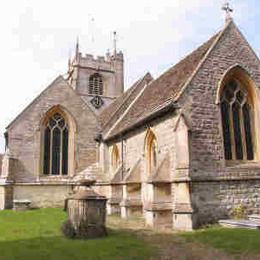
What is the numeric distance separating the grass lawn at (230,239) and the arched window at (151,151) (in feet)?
16.7

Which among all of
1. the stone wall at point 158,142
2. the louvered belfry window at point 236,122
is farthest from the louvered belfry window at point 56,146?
the louvered belfry window at point 236,122

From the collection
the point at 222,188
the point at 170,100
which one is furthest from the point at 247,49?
the point at 222,188

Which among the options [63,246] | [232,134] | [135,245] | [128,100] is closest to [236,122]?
[232,134]

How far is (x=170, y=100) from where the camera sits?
13.3 meters

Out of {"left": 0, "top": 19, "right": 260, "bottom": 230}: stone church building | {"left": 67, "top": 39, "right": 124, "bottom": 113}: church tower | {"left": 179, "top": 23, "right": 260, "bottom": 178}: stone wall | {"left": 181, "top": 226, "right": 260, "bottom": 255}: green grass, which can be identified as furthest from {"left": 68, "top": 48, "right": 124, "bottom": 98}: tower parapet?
{"left": 181, "top": 226, "right": 260, "bottom": 255}: green grass

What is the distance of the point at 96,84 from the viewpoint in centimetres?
4019

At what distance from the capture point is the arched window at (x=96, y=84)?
39.7 metres

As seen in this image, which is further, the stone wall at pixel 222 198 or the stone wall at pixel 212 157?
the stone wall at pixel 212 157

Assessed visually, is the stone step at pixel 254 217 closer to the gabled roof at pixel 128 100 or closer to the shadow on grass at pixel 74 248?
the shadow on grass at pixel 74 248

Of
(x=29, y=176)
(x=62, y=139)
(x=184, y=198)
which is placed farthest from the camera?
(x=62, y=139)

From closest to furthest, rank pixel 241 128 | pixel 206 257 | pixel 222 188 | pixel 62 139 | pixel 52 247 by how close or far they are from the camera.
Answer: pixel 206 257 < pixel 52 247 < pixel 222 188 < pixel 241 128 < pixel 62 139

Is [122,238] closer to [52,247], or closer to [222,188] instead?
[52,247]

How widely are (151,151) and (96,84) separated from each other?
25779 millimetres

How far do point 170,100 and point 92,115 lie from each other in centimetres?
1211
